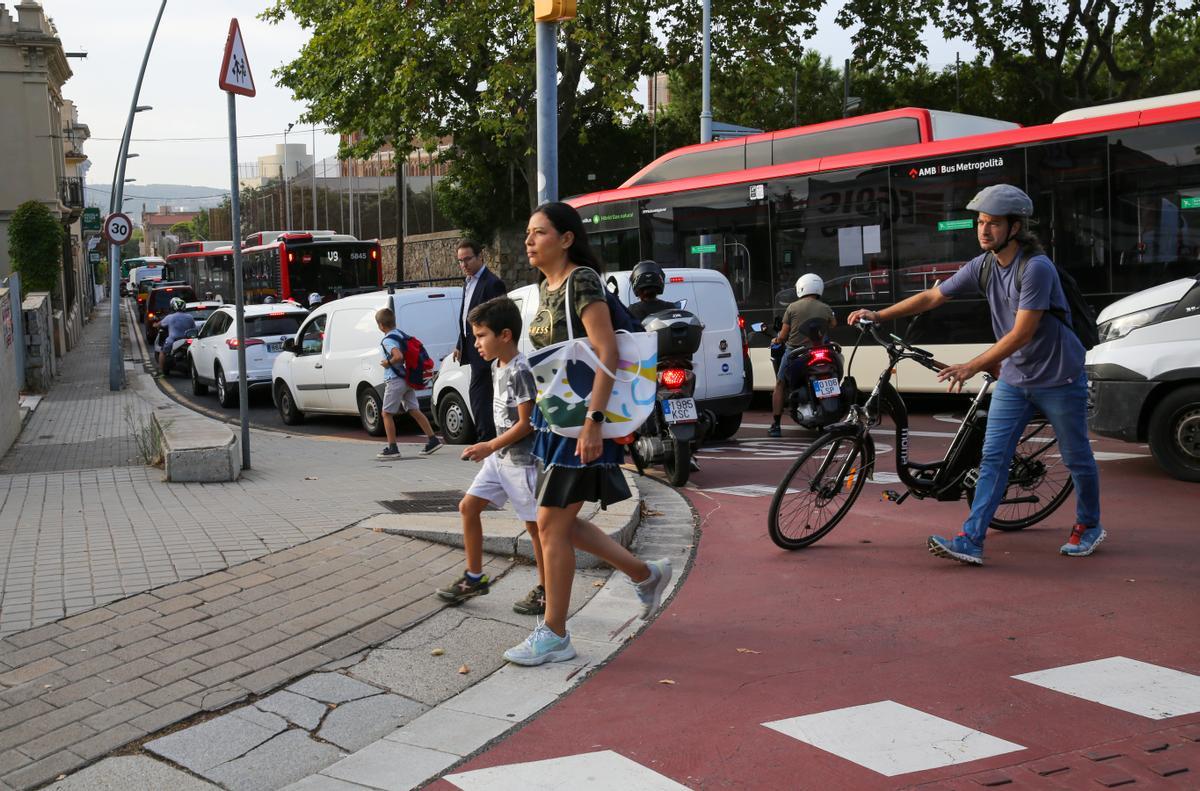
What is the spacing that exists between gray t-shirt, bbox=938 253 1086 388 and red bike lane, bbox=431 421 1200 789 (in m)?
0.98

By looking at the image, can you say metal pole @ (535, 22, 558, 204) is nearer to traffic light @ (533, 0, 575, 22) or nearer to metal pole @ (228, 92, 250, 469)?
traffic light @ (533, 0, 575, 22)

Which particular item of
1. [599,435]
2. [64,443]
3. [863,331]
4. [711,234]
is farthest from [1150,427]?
[64,443]

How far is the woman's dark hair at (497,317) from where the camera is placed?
17.1 feet

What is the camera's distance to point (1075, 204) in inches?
499

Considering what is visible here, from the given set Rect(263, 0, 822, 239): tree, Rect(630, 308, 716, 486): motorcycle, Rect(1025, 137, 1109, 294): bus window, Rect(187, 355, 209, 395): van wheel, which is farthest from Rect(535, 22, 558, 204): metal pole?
Rect(263, 0, 822, 239): tree

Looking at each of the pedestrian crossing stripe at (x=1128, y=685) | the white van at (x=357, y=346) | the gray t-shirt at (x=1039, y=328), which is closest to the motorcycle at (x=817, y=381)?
the gray t-shirt at (x=1039, y=328)

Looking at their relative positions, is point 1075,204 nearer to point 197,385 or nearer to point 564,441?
point 564,441

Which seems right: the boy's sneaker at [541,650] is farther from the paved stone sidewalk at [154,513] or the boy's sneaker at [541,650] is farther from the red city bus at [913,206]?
the red city bus at [913,206]

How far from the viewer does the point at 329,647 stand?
5113 millimetres

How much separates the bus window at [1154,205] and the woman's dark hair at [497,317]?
9.00m

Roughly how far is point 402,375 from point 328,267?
23246 mm

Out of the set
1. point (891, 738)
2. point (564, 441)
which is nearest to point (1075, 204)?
point (564, 441)

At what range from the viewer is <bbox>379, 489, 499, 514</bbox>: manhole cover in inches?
314

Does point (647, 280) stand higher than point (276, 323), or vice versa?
point (647, 280)
